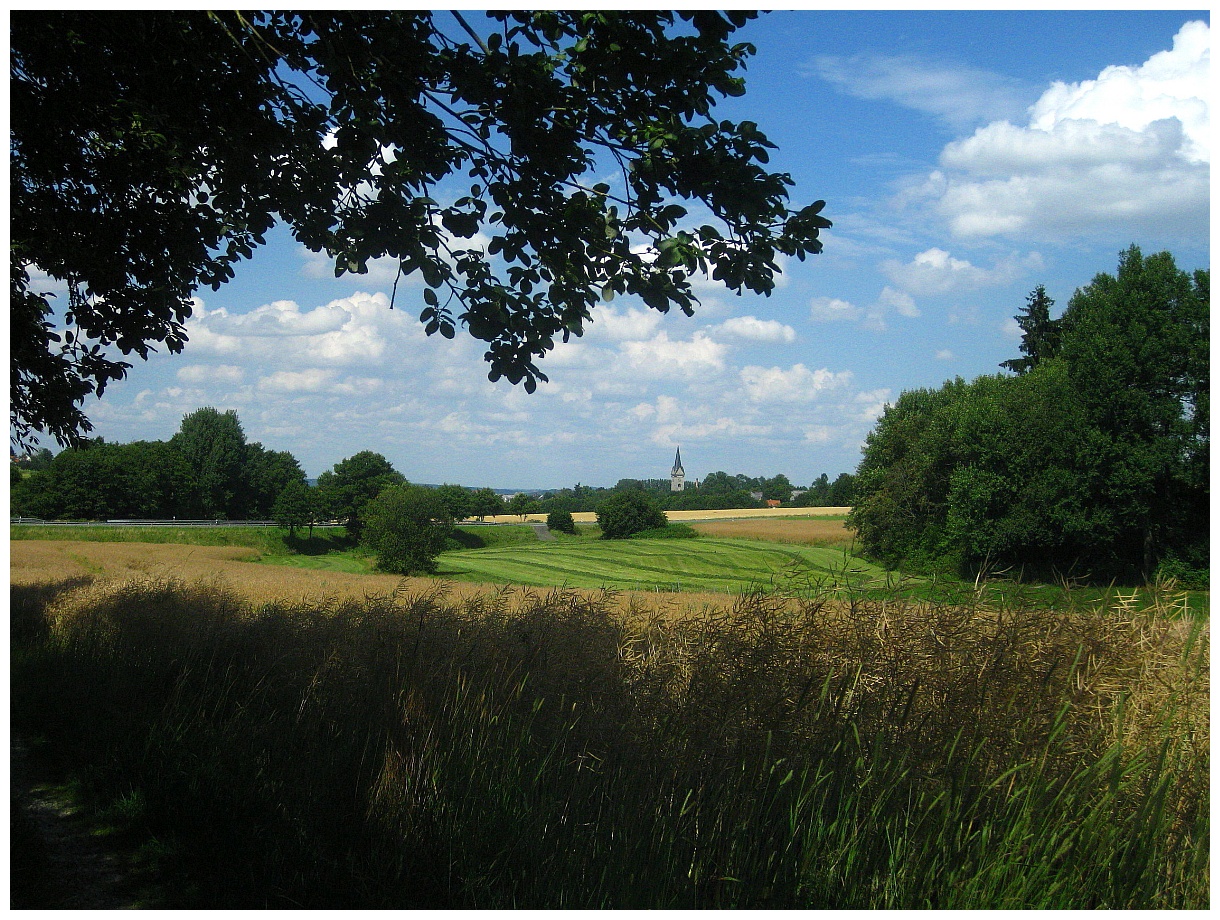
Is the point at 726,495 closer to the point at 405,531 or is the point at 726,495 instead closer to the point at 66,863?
the point at 405,531

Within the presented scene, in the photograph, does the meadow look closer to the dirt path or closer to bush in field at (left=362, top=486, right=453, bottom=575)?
the dirt path

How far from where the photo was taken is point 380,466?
58.0 m

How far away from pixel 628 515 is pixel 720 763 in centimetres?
6152

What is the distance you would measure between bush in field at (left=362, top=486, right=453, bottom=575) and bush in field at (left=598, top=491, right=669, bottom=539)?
21.7 meters

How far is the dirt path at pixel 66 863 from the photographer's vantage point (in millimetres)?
4059

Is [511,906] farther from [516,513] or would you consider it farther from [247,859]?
[516,513]

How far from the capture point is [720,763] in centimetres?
424

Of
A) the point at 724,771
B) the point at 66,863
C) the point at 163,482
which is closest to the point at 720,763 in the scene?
the point at 724,771

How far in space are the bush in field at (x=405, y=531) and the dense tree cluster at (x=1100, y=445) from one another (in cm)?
2185

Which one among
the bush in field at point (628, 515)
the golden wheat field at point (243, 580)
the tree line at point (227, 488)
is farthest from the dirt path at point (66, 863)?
the bush in field at point (628, 515)

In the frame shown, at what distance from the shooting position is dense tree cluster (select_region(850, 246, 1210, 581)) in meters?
33.1

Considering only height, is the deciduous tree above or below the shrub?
above

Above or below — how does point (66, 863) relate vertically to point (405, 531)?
below

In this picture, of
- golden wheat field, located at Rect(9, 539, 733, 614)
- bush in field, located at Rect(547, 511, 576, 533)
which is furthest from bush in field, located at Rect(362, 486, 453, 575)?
bush in field, located at Rect(547, 511, 576, 533)
